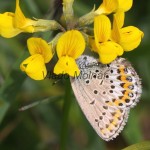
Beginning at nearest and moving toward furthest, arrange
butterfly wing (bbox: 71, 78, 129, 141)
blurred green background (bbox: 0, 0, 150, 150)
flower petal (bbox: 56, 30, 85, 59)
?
flower petal (bbox: 56, 30, 85, 59) < butterfly wing (bbox: 71, 78, 129, 141) < blurred green background (bbox: 0, 0, 150, 150)

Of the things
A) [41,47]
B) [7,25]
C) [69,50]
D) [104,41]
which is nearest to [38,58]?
[41,47]

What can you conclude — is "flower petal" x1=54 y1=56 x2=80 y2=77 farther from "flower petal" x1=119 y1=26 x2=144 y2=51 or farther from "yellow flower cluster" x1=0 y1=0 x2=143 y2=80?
"flower petal" x1=119 y1=26 x2=144 y2=51

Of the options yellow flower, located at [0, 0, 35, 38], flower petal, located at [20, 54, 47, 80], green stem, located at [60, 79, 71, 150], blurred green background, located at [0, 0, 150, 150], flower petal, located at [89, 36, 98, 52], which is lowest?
blurred green background, located at [0, 0, 150, 150]

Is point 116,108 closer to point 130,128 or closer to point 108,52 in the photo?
point 108,52

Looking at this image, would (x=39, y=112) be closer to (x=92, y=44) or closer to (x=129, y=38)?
(x=92, y=44)

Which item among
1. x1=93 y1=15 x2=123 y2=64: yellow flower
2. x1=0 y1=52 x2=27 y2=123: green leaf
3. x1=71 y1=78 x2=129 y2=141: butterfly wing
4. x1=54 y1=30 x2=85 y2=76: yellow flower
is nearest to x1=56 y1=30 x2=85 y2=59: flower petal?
x1=54 y1=30 x2=85 y2=76: yellow flower

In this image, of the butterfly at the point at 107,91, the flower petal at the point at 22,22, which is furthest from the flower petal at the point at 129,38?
the flower petal at the point at 22,22

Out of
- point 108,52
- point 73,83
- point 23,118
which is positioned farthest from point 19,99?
point 108,52
